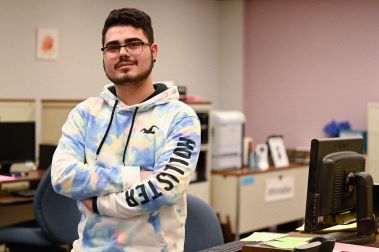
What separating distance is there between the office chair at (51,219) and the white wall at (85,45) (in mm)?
1530

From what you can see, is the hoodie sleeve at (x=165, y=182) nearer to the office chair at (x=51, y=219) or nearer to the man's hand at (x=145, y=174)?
the man's hand at (x=145, y=174)

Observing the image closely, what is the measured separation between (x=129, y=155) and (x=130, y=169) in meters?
0.05

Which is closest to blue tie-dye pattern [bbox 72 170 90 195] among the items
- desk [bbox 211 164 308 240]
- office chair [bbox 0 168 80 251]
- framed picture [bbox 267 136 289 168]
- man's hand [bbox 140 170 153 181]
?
man's hand [bbox 140 170 153 181]

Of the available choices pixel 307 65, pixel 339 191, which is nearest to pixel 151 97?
pixel 339 191

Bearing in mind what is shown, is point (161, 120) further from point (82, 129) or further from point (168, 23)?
point (168, 23)

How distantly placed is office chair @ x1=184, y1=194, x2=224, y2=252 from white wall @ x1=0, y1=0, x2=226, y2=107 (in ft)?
9.86

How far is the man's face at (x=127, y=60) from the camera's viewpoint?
77.5 inches

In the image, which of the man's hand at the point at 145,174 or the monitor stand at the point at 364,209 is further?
the monitor stand at the point at 364,209

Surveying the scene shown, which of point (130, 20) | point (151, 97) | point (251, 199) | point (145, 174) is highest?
point (130, 20)

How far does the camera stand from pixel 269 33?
6.82m

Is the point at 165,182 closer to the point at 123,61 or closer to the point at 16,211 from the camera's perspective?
the point at 123,61

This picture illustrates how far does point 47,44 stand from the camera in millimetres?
5188

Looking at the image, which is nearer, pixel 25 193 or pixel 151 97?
pixel 151 97

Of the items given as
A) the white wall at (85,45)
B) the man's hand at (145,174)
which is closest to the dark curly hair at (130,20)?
the man's hand at (145,174)
